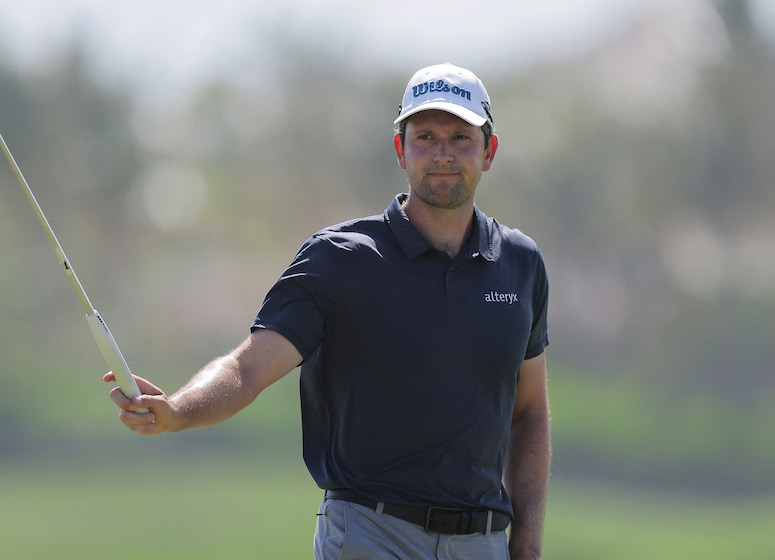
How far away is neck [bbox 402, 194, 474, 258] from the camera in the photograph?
3.61 meters

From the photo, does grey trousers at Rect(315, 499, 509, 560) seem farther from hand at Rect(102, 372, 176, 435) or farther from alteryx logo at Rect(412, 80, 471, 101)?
alteryx logo at Rect(412, 80, 471, 101)

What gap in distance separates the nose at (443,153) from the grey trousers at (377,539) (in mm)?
1067

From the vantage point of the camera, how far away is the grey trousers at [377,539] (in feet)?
10.8

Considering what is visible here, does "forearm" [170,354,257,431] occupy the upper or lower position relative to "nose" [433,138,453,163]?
lower

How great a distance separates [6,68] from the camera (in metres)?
24.8

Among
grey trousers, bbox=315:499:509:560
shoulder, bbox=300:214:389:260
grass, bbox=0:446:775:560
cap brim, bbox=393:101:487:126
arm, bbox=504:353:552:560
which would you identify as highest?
grass, bbox=0:446:775:560

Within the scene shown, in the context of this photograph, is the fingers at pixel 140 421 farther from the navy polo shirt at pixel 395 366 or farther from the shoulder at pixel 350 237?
the shoulder at pixel 350 237

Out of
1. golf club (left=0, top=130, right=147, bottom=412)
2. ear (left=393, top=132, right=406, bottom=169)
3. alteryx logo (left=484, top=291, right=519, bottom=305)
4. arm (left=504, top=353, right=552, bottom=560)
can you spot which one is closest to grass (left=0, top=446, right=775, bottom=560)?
arm (left=504, top=353, right=552, bottom=560)

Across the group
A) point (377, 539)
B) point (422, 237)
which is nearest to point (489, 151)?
point (422, 237)

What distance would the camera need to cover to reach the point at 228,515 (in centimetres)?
1786

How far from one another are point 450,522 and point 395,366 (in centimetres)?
48

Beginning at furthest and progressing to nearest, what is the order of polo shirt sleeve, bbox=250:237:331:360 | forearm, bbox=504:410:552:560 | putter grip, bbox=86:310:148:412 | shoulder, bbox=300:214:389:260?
1. forearm, bbox=504:410:552:560
2. shoulder, bbox=300:214:389:260
3. polo shirt sleeve, bbox=250:237:331:360
4. putter grip, bbox=86:310:148:412

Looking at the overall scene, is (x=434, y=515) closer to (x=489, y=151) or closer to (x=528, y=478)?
(x=528, y=478)

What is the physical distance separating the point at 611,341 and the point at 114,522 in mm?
11514
